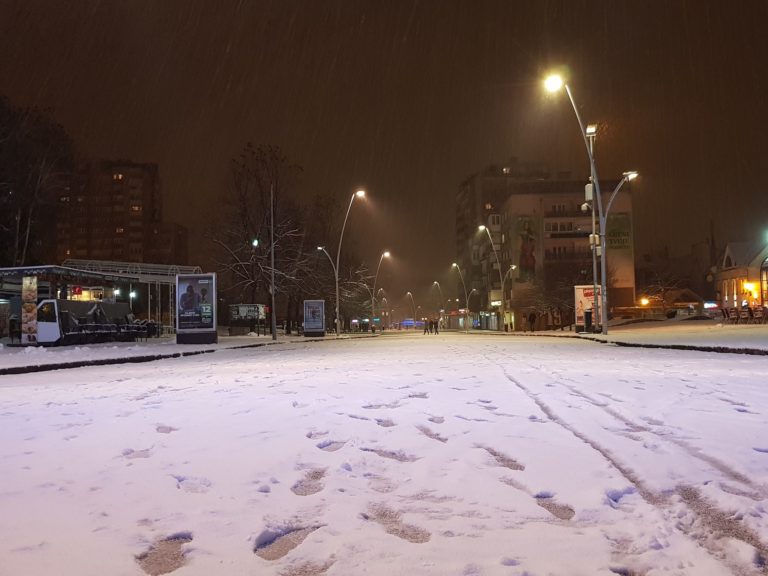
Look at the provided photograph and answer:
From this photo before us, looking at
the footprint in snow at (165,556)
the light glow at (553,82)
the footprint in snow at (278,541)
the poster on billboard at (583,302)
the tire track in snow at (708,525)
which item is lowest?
the tire track in snow at (708,525)

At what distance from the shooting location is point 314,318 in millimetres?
47188

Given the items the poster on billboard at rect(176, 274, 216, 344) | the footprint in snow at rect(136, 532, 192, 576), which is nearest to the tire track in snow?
the footprint in snow at rect(136, 532, 192, 576)

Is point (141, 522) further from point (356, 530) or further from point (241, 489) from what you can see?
point (356, 530)

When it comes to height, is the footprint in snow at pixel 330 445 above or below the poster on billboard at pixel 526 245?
below

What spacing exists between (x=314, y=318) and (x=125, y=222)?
120 metres

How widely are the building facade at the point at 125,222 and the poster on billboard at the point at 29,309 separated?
353 ft

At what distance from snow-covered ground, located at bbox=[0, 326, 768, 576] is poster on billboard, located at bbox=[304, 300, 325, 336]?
37.6 meters

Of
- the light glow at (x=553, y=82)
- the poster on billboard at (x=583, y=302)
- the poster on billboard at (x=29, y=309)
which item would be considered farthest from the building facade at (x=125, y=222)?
the light glow at (x=553, y=82)

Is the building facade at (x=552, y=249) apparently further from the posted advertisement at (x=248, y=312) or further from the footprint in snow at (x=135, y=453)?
the footprint in snow at (x=135, y=453)

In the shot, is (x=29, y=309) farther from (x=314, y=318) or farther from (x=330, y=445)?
(x=330, y=445)

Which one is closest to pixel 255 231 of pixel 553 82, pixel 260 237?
pixel 260 237

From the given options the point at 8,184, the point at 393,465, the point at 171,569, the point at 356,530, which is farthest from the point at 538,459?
the point at 8,184

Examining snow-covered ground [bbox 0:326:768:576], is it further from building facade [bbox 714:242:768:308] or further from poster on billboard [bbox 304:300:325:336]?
Answer: building facade [bbox 714:242:768:308]

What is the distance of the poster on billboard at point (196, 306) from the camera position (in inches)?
1240
